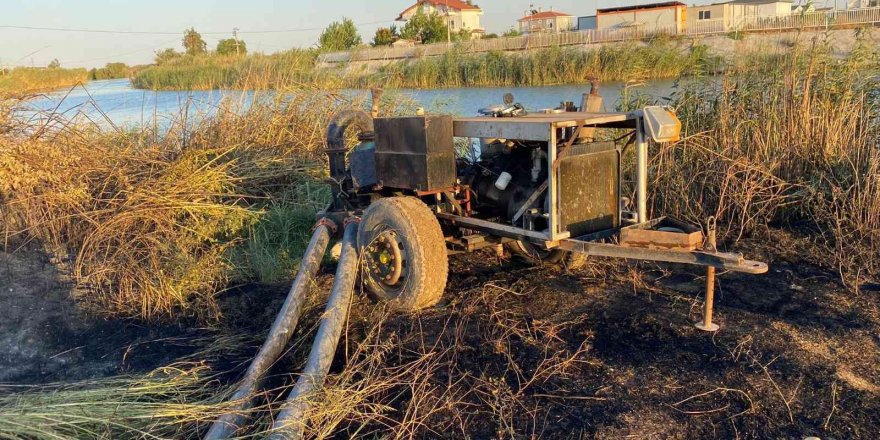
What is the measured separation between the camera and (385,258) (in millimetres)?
4719

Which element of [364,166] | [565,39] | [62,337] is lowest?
[62,337]

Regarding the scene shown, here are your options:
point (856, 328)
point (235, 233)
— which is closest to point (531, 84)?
point (235, 233)

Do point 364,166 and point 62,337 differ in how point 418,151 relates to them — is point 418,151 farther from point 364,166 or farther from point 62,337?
point 62,337

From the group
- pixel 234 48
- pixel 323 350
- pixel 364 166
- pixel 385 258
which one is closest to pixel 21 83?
pixel 364 166

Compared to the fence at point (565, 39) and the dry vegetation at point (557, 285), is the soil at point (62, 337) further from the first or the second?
the fence at point (565, 39)

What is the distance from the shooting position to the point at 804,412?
3.14 m

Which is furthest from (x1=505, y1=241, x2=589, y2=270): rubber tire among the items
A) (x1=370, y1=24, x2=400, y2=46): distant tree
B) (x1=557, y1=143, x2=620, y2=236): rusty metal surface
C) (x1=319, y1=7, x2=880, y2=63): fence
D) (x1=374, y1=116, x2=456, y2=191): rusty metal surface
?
(x1=370, y1=24, x2=400, y2=46): distant tree

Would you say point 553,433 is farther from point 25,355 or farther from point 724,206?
point 25,355

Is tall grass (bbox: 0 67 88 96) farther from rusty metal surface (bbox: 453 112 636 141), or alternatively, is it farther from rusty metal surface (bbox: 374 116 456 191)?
rusty metal surface (bbox: 453 112 636 141)

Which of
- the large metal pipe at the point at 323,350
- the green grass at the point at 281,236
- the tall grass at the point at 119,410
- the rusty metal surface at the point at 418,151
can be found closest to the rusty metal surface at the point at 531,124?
the rusty metal surface at the point at 418,151

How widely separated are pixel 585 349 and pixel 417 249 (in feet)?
4.11

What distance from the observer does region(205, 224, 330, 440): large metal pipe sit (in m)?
3.34

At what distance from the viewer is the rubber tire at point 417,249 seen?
A: 4453 mm

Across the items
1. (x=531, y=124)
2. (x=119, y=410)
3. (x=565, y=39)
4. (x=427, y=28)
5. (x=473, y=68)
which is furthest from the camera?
(x=427, y=28)
